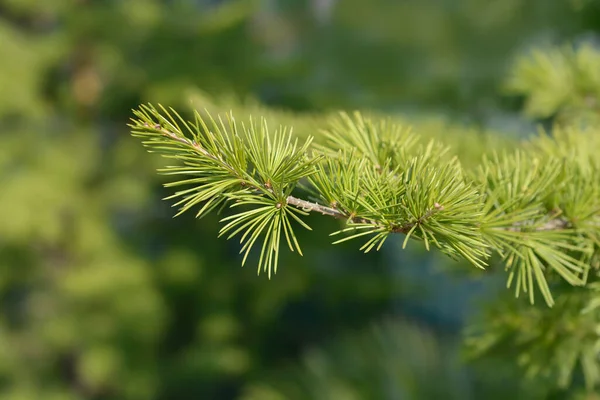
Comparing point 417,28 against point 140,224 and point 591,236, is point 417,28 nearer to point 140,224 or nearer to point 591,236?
point 140,224

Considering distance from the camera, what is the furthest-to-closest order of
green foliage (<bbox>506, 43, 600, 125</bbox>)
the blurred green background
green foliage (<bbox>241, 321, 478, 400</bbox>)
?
green foliage (<bbox>241, 321, 478, 400</bbox>), the blurred green background, green foliage (<bbox>506, 43, 600, 125</bbox>)

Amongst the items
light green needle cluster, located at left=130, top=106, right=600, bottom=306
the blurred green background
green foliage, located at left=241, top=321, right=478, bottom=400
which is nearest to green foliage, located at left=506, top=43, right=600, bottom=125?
light green needle cluster, located at left=130, top=106, right=600, bottom=306

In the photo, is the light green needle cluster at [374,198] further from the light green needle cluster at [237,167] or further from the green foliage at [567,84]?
the green foliage at [567,84]

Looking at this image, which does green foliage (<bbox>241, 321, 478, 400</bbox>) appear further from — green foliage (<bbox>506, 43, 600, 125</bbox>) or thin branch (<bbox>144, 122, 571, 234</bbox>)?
thin branch (<bbox>144, 122, 571, 234</bbox>)

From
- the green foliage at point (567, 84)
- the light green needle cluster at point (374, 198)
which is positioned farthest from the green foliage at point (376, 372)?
the light green needle cluster at point (374, 198)

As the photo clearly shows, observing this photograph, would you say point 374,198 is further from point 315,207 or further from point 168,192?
point 168,192

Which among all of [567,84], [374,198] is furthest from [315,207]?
[567,84]

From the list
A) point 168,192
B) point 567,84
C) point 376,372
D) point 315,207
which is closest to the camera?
point 315,207

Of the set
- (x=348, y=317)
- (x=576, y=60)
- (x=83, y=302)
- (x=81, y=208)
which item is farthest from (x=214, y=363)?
(x=576, y=60)
